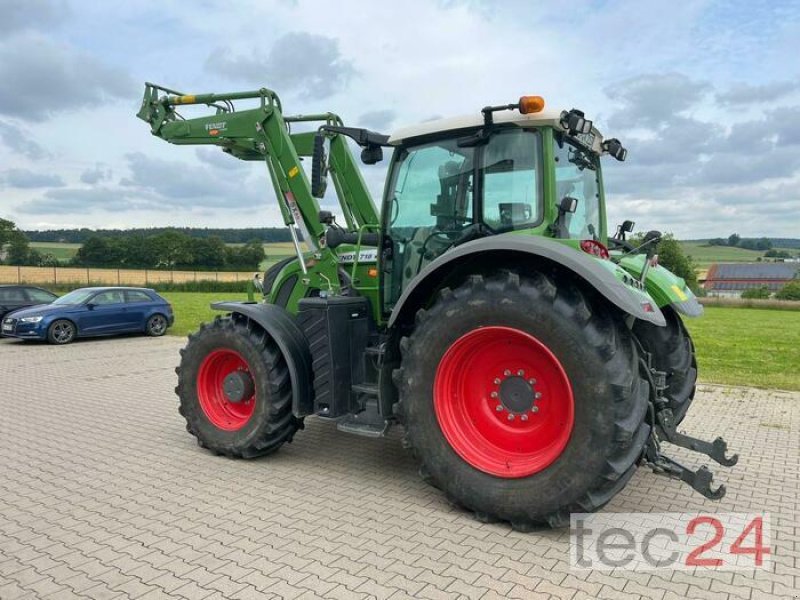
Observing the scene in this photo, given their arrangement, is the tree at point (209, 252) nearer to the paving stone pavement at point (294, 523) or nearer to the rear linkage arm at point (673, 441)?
the paving stone pavement at point (294, 523)

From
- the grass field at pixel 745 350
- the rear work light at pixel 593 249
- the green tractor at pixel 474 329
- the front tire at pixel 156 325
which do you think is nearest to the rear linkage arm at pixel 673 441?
the green tractor at pixel 474 329

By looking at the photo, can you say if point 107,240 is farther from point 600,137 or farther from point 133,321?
point 600,137

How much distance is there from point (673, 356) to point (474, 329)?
2.32 metres

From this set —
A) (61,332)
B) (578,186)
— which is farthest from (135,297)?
(578,186)

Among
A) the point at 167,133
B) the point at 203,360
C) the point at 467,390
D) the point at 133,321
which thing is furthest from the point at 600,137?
the point at 133,321

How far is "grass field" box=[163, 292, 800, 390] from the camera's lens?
10.3 metres

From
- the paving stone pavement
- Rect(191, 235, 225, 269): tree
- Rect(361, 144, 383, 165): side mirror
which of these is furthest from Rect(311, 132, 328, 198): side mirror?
Rect(191, 235, 225, 269): tree

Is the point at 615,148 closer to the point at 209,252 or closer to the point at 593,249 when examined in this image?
the point at 593,249

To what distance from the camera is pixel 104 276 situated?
4662 centimetres

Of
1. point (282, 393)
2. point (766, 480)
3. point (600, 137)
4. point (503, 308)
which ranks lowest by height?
point (766, 480)

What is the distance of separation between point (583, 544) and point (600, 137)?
3.31 m

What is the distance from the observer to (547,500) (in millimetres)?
3605

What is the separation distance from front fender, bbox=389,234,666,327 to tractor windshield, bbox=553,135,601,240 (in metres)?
0.54

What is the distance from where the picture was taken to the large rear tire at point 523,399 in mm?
3496
